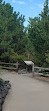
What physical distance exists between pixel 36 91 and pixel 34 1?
26.5ft

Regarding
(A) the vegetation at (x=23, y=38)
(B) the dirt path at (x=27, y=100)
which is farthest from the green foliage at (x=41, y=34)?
(B) the dirt path at (x=27, y=100)

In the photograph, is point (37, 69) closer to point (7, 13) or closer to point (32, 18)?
point (32, 18)

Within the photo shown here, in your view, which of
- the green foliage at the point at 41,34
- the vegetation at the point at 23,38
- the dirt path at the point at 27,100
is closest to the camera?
the dirt path at the point at 27,100

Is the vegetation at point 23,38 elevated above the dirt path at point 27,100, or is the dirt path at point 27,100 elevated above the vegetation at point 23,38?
the vegetation at point 23,38

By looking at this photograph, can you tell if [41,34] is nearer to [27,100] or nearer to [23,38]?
[27,100]

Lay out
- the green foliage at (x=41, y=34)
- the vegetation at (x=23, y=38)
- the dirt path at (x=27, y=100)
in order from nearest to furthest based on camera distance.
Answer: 1. the dirt path at (x=27, y=100)
2. the green foliage at (x=41, y=34)
3. the vegetation at (x=23, y=38)

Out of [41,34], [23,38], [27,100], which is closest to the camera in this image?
[27,100]

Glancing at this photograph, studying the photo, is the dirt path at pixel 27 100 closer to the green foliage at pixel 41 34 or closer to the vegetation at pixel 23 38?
the vegetation at pixel 23 38

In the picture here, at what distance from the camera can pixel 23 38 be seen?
21.8 metres

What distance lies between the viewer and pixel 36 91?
8.66 m

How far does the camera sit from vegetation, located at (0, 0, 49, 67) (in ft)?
45.6

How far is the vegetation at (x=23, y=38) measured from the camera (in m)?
13.9

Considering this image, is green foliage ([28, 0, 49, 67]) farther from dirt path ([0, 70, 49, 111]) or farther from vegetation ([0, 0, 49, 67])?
dirt path ([0, 70, 49, 111])

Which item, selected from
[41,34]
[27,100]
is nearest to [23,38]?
[41,34]
